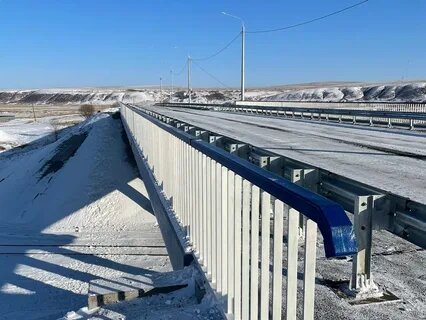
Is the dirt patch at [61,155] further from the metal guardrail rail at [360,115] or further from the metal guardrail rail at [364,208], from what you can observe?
the metal guardrail rail at [364,208]

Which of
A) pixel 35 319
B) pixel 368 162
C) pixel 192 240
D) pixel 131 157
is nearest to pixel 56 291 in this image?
pixel 35 319

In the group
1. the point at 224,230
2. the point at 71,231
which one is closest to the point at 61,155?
the point at 71,231

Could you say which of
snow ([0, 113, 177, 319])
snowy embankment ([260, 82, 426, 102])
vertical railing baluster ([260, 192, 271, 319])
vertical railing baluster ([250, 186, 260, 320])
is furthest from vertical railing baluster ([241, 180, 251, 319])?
snowy embankment ([260, 82, 426, 102])

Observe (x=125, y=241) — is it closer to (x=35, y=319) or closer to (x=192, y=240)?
(x=35, y=319)

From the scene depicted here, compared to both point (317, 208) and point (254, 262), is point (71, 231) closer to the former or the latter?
point (254, 262)

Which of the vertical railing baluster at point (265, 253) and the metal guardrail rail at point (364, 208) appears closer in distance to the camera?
the vertical railing baluster at point (265, 253)

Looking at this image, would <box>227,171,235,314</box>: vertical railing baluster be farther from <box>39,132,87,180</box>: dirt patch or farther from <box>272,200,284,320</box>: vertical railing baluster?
<box>39,132,87,180</box>: dirt patch

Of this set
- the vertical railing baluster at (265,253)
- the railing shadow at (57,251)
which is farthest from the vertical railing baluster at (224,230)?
the railing shadow at (57,251)
